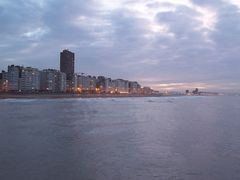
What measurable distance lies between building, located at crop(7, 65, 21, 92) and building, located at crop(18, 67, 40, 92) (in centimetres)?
236

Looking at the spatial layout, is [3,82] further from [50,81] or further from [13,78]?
[50,81]

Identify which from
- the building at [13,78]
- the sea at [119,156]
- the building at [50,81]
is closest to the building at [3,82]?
the building at [13,78]

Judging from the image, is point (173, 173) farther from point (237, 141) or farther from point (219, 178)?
point (237, 141)

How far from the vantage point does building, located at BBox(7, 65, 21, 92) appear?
172000 mm

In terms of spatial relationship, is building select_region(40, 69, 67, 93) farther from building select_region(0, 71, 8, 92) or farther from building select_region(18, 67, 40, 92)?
building select_region(0, 71, 8, 92)

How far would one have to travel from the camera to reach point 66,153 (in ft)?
56.3

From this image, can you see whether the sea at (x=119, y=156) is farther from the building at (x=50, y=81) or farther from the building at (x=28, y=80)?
the building at (x=50, y=81)

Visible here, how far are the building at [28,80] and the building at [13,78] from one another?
2.36 meters

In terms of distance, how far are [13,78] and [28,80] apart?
7851 mm

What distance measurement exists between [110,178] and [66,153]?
4.81 m

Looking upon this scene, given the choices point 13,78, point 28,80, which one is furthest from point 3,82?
point 28,80

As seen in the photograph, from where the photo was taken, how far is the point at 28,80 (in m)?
179

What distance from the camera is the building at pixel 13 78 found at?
172000 mm

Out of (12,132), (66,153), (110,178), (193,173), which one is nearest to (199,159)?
(193,173)
